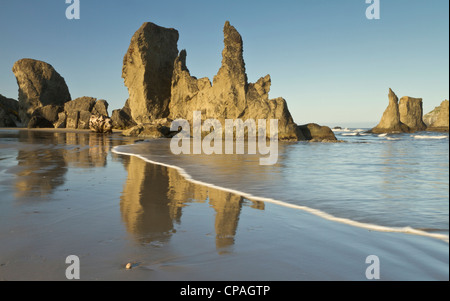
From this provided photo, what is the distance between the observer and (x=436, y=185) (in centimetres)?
775

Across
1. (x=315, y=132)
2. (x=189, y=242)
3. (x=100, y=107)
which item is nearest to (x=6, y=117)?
(x=100, y=107)

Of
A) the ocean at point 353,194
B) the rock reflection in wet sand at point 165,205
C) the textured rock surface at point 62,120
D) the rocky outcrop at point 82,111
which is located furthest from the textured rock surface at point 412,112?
the rock reflection in wet sand at point 165,205

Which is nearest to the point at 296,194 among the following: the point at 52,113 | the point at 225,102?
the point at 225,102

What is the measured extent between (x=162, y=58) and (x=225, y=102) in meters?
18.4

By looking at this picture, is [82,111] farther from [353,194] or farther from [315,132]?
[353,194]

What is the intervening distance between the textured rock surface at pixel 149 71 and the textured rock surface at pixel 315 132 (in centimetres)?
2258

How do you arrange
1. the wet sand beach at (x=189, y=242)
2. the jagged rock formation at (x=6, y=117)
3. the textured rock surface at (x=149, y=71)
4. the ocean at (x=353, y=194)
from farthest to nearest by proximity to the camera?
the jagged rock formation at (x=6, y=117)
the textured rock surface at (x=149, y=71)
the ocean at (x=353, y=194)
the wet sand beach at (x=189, y=242)

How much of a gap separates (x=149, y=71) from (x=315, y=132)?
26.9 m

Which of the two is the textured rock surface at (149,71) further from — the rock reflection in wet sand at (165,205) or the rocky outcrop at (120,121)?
the rock reflection in wet sand at (165,205)

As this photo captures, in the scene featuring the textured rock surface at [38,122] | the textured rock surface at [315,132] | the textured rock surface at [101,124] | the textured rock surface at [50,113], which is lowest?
the textured rock surface at [315,132]

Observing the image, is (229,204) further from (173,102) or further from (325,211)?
(173,102)

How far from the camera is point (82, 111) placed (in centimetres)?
6256

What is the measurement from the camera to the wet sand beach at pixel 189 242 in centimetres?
318

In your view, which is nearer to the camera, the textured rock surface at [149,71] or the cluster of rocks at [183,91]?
the cluster of rocks at [183,91]
